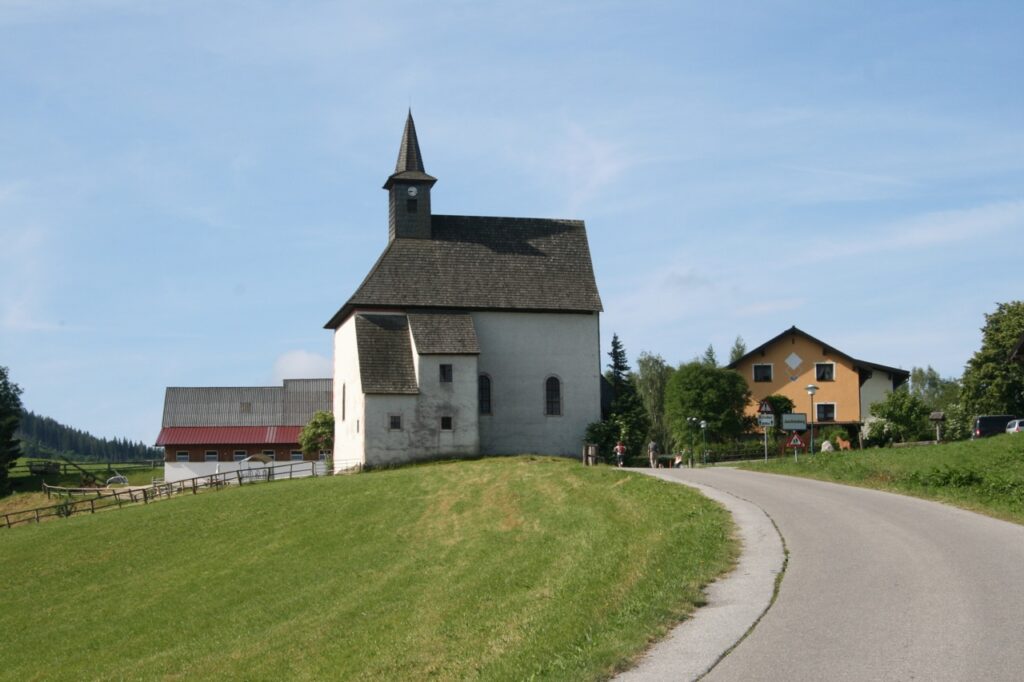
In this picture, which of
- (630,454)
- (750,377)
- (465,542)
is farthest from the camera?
(750,377)

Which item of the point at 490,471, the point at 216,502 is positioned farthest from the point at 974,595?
the point at 216,502

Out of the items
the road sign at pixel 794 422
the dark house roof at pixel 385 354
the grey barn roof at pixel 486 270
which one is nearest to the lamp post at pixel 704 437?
the grey barn roof at pixel 486 270

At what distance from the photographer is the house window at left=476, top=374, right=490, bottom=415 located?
5159 centimetres

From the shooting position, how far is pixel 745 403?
67.9 meters

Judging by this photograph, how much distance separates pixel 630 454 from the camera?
51219 mm

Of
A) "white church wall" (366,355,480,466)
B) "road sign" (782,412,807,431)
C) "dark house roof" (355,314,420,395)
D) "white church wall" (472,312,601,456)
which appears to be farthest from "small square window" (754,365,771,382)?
"road sign" (782,412,807,431)

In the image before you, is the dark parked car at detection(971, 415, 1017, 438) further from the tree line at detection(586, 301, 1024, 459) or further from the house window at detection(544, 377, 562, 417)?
the house window at detection(544, 377, 562, 417)

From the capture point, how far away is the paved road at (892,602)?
10555 millimetres

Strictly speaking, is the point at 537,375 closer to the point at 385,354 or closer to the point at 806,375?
the point at 385,354

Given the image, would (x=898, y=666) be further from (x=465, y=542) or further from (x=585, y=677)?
(x=465, y=542)

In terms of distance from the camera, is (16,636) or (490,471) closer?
(16,636)

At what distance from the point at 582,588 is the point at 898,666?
23.4 ft

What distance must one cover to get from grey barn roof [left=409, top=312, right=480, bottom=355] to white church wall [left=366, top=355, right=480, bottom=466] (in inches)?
13.8

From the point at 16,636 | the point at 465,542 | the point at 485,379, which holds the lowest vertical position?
the point at 16,636
